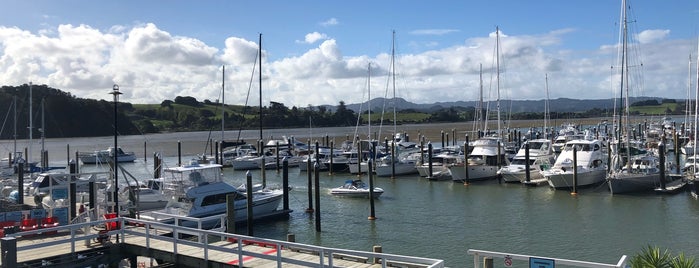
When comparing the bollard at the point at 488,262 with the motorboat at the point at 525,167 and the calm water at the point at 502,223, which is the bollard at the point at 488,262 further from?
the motorboat at the point at 525,167

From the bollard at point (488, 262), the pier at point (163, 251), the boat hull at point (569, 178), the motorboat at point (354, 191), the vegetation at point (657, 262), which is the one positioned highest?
the vegetation at point (657, 262)

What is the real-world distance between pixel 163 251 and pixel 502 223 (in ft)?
70.9

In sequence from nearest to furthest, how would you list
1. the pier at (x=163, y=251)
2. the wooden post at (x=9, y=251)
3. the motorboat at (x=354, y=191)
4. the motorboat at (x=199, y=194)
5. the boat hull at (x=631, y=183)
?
the wooden post at (x=9, y=251) → the pier at (x=163, y=251) → the motorboat at (x=199, y=194) → the boat hull at (x=631, y=183) → the motorboat at (x=354, y=191)

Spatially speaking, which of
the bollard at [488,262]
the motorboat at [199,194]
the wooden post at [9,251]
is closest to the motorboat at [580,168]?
the motorboat at [199,194]

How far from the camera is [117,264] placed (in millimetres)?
19266

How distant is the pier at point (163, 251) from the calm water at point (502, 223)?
1017 centimetres

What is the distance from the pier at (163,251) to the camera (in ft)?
51.9

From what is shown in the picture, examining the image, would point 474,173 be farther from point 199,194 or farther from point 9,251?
point 9,251

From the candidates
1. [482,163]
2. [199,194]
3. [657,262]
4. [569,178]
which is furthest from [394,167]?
[657,262]

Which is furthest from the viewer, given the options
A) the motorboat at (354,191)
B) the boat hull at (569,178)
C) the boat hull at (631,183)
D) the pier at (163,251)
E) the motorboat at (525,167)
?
the motorboat at (525,167)

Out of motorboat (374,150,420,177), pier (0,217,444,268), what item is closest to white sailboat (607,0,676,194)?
motorboat (374,150,420,177)

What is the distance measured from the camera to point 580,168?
46.3 metres

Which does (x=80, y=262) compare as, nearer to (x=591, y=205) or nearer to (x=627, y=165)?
(x=591, y=205)

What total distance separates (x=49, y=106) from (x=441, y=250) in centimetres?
14844
